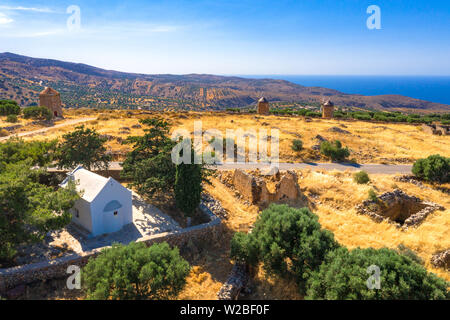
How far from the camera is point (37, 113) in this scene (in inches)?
1877

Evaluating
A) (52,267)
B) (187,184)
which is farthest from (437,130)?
(52,267)

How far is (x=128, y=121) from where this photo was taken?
4797cm

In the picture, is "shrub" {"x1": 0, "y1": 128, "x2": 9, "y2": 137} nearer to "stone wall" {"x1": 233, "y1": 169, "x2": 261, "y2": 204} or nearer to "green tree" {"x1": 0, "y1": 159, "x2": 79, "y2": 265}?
"green tree" {"x1": 0, "y1": 159, "x2": 79, "y2": 265}

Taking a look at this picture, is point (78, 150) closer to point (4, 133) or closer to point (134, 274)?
point (134, 274)

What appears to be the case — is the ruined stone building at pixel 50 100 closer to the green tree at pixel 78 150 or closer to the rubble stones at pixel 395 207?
the green tree at pixel 78 150

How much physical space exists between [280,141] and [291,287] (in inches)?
1023

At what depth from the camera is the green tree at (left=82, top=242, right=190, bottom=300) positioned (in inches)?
387

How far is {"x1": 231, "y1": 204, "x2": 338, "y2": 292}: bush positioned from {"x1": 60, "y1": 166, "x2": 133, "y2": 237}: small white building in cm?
696

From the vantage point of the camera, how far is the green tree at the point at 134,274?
983cm

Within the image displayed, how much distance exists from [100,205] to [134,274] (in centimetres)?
657

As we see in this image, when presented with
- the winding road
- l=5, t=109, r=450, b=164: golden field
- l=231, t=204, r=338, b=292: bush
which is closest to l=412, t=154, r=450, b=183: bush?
the winding road

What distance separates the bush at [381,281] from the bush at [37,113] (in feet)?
170
